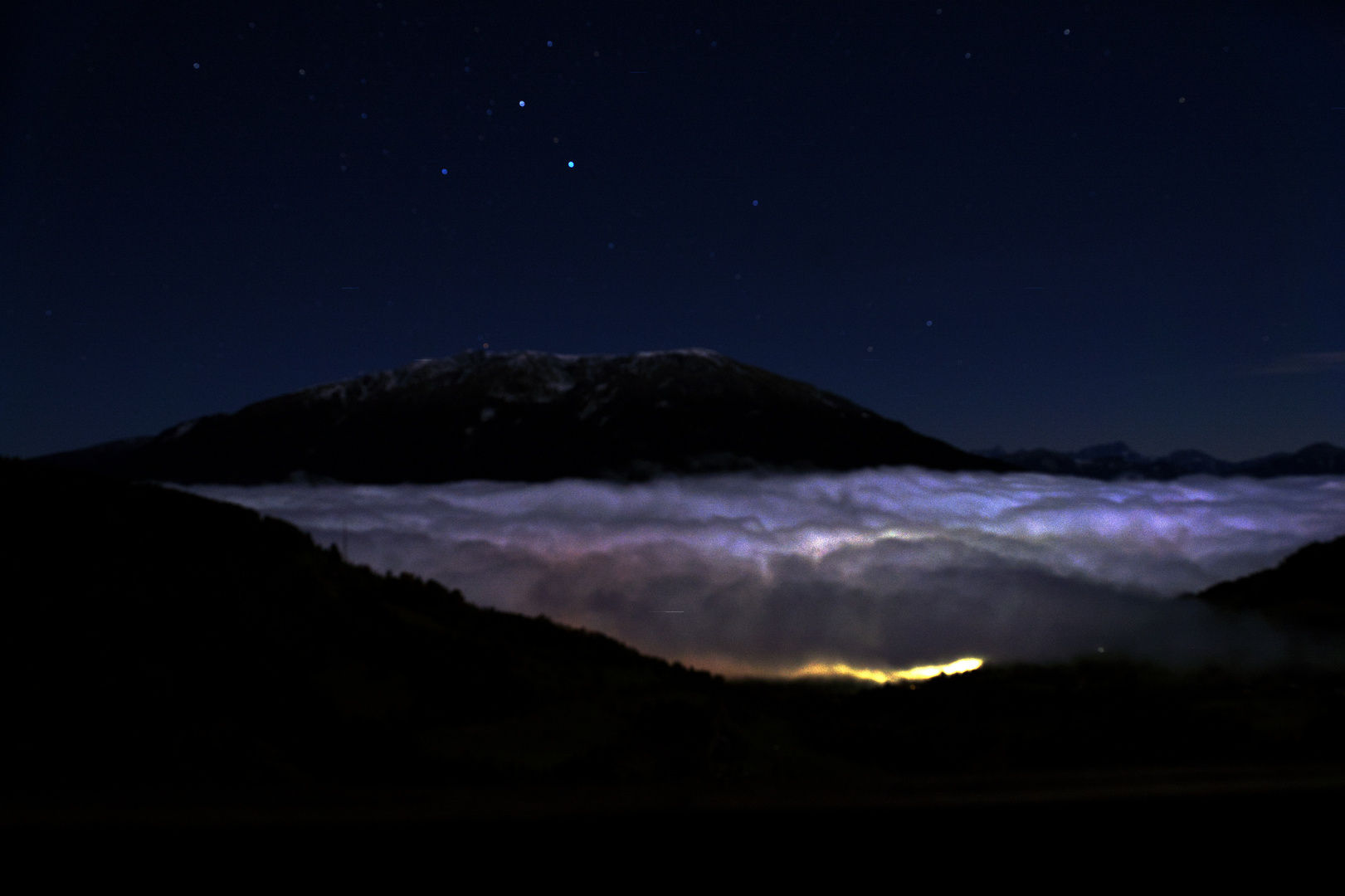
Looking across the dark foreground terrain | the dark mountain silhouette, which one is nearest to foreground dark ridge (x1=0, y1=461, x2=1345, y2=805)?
the dark foreground terrain

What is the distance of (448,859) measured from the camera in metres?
1.42

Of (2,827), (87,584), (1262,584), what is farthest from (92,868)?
(1262,584)

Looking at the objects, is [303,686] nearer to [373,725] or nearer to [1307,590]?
[373,725]

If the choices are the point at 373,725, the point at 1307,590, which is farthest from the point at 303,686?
the point at 1307,590

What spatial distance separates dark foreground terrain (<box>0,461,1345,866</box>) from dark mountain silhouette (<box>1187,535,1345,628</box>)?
83.1m

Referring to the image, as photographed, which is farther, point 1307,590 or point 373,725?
point 1307,590

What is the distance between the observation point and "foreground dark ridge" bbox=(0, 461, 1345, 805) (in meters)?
22.6

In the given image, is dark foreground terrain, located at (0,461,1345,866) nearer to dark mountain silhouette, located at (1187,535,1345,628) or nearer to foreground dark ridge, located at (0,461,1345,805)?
foreground dark ridge, located at (0,461,1345,805)

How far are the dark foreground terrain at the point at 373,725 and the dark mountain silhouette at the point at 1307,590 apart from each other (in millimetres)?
83081

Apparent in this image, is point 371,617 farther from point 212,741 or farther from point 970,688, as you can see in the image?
point 970,688

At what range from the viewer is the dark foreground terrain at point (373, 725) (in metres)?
1.52

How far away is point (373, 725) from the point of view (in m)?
32.7

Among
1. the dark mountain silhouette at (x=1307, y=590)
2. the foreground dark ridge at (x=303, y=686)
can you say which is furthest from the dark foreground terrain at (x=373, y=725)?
the dark mountain silhouette at (x=1307, y=590)

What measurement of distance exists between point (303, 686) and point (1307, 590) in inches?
7703
